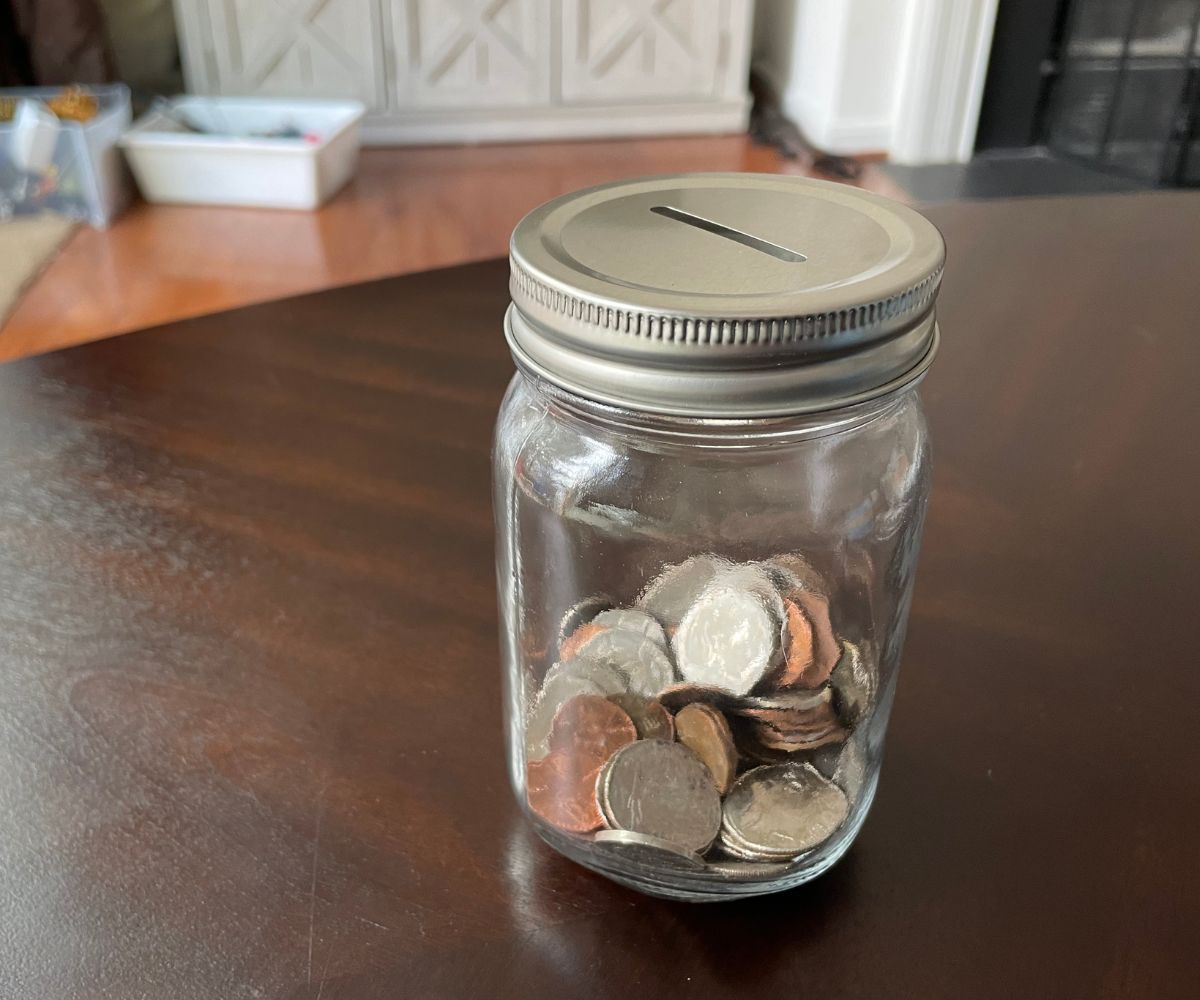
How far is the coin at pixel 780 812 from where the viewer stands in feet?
1.08

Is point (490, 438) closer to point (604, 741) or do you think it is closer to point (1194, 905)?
point (604, 741)

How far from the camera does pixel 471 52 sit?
2578 mm

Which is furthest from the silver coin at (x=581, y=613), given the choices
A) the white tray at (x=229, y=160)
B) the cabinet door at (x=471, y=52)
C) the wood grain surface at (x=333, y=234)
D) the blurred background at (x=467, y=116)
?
the cabinet door at (x=471, y=52)

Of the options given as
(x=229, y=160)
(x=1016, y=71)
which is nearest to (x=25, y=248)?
(x=229, y=160)

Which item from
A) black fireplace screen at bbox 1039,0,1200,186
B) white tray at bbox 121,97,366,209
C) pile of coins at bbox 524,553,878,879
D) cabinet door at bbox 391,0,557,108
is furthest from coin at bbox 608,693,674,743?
cabinet door at bbox 391,0,557,108

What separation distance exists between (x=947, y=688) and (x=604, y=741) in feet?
0.52

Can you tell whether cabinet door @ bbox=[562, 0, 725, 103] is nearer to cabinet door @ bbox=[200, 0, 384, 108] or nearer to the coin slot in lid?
cabinet door @ bbox=[200, 0, 384, 108]

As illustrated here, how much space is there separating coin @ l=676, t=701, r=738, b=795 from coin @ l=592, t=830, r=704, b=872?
2 centimetres

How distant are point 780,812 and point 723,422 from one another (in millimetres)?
130

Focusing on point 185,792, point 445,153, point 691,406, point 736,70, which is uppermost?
point 691,406

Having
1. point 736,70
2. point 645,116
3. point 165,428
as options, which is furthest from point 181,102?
point 165,428

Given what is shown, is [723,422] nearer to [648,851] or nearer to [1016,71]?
[648,851]

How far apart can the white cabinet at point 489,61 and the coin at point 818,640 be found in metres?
2.48

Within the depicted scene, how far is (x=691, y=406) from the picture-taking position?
0.27 m
